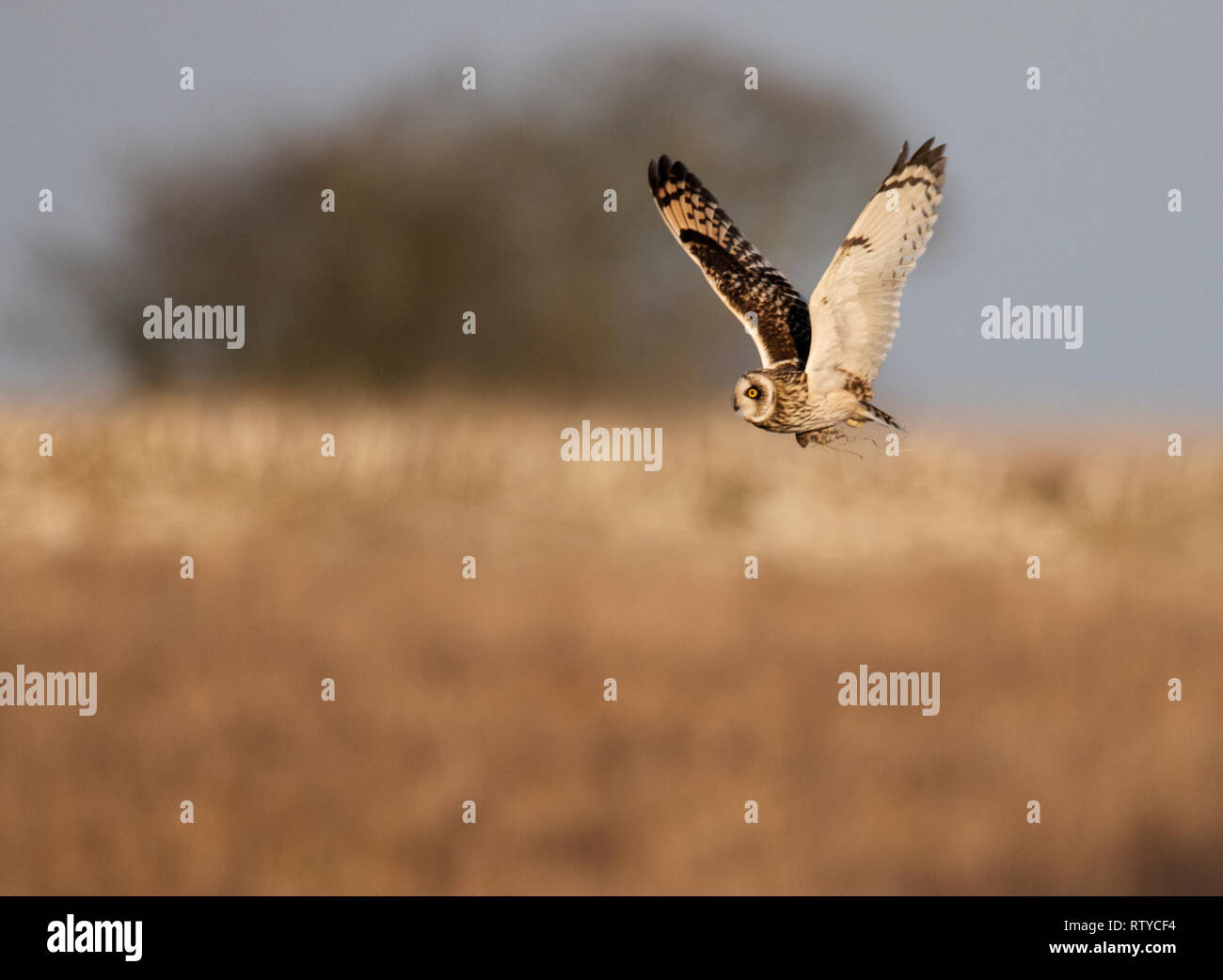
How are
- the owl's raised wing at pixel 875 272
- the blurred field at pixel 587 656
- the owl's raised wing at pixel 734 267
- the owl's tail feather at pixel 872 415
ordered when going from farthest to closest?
the blurred field at pixel 587 656 < the owl's raised wing at pixel 734 267 < the owl's raised wing at pixel 875 272 < the owl's tail feather at pixel 872 415

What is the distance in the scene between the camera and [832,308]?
4.52 feet

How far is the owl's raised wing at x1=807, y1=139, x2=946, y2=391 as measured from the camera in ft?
4.33

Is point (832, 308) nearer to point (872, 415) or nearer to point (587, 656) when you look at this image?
point (872, 415)

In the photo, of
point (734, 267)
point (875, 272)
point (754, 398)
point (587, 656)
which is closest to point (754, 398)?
point (754, 398)

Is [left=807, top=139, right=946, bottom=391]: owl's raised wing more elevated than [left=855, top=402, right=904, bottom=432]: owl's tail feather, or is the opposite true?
[left=807, top=139, right=946, bottom=391]: owl's raised wing

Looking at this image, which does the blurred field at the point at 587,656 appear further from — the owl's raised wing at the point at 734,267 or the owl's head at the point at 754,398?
the owl's head at the point at 754,398

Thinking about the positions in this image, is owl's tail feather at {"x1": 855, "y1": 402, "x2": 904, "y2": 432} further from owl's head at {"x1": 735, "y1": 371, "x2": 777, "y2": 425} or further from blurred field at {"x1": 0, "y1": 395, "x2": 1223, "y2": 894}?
blurred field at {"x1": 0, "y1": 395, "x2": 1223, "y2": 894}

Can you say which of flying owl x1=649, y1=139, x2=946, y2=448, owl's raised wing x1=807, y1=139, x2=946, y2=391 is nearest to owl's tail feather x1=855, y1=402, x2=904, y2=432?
flying owl x1=649, y1=139, x2=946, y2=448

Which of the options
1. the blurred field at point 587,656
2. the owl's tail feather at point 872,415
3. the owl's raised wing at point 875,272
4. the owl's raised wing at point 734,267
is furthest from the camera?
the blurred field at point 587,656

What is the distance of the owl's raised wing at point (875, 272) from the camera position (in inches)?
51.9

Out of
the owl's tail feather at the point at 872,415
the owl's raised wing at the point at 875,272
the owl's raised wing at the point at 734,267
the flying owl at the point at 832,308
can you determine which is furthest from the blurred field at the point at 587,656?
the owl's tail feather at the point at 872,415

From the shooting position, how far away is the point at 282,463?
11289mm

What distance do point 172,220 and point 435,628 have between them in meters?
8.44

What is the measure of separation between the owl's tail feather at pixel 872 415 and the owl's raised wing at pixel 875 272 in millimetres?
116
